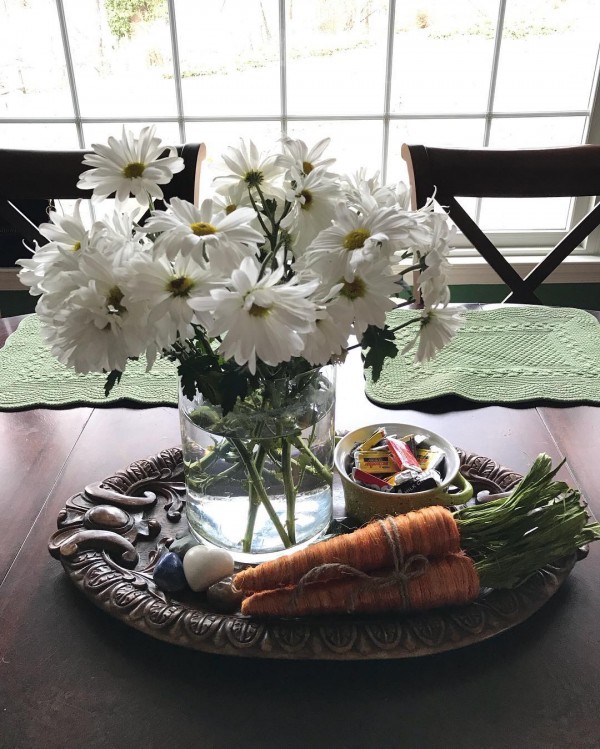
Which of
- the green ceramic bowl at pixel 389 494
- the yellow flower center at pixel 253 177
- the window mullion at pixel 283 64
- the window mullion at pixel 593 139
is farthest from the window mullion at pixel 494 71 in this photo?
the yellow flower center at pixel 253 177

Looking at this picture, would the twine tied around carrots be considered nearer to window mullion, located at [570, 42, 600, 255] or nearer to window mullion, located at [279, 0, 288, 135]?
window mullion, located at [279, 0, 288, 135]

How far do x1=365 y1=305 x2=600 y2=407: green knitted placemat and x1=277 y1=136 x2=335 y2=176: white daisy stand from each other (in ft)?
1.62

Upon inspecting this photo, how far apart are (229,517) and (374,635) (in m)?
0.18

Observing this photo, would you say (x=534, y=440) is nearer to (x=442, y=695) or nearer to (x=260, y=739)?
(x=442, y=695)

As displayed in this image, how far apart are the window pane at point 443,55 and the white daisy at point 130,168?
1.61 m

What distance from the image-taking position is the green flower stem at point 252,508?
0.65m

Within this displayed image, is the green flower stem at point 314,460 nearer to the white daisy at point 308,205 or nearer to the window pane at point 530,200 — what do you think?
the white daisy at point 308,205

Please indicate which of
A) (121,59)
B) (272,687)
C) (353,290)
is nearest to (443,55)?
(121,59)

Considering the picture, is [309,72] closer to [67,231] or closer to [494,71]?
[494,71]

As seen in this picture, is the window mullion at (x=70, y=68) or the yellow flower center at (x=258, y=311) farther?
the window mullion at (x=70, y=68)

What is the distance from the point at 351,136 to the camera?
208 cm

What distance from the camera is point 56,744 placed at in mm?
529

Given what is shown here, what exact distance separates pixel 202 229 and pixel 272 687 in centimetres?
37

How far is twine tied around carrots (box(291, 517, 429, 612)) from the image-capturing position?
24.5 inches
